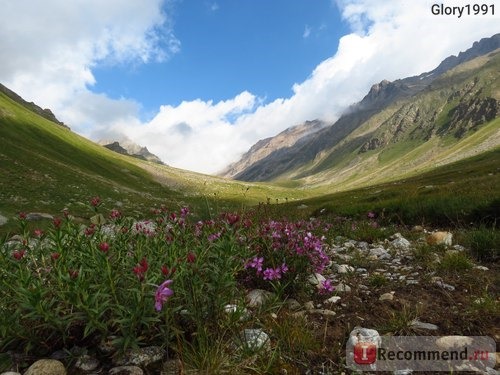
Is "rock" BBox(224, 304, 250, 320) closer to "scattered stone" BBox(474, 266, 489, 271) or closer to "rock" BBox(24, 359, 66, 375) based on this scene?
"rock" BBox(24, 359, 66, 375)

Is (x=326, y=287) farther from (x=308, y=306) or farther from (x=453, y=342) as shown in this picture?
(x=453, y=342)

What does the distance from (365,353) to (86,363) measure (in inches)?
111

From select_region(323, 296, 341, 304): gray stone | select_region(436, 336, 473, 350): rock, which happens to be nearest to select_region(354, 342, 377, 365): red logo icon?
select_region(436, 336, 473, 350): rock

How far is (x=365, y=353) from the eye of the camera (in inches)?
156

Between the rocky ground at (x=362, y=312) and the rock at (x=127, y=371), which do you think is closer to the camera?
the rock at (x=127, y=371)

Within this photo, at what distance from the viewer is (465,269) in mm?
6879

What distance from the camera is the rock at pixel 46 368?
3558mm

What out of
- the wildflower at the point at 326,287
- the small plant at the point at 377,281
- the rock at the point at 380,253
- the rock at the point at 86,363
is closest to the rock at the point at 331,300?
the wildflower at the point at 326,287

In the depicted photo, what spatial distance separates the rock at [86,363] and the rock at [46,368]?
17 cm

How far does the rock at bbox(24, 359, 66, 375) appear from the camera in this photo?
3558mm

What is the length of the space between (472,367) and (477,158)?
135391 millimetres

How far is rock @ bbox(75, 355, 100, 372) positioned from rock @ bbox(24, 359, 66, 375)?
0.55 ft

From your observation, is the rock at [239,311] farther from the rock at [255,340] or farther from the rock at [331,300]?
the rock at [331,300]

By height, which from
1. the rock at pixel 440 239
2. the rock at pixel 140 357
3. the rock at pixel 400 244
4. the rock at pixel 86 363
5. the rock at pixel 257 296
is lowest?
the rock at pixel 86 363
